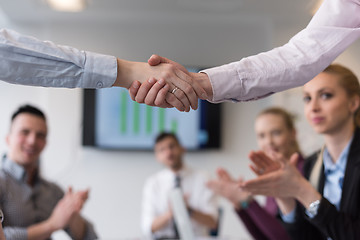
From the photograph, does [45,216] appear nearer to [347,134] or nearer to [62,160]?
[347,134]

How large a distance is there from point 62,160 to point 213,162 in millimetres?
1194

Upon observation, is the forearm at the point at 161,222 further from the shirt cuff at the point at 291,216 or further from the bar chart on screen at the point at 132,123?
the shirt cuff at the point at 291,216

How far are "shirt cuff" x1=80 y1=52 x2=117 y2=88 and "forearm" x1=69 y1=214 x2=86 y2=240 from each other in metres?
0.97

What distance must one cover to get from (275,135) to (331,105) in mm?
855

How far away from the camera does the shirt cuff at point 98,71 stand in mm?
886

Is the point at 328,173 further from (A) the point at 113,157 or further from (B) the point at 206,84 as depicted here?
(A) the point at 113,157

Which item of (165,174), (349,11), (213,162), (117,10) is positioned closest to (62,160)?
(165,174)

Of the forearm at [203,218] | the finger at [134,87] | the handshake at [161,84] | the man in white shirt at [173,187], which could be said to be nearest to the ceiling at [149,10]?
the handshake at [161,84]

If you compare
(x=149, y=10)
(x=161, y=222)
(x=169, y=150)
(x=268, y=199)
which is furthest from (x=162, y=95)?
(x=169, y=150)

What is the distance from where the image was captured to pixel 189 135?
129 inches

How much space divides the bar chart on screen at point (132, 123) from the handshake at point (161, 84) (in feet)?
7.37

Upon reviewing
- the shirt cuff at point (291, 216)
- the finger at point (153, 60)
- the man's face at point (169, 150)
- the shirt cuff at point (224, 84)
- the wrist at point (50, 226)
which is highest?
the finger at point (153, 60)

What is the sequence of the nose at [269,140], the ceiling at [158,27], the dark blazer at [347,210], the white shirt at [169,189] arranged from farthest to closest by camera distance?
the white shirt at [169,189]
the nose at [269,140]
the ceiling at [158,27]
the dark blazer at [347,210]

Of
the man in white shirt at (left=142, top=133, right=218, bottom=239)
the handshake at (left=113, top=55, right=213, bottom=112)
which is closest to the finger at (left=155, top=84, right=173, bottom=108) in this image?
the handshake at (left=113, top=55, right=213, bottom=112)
